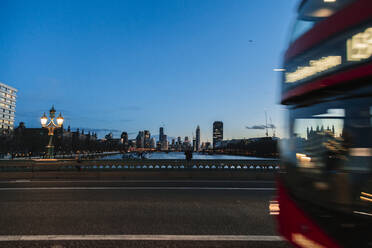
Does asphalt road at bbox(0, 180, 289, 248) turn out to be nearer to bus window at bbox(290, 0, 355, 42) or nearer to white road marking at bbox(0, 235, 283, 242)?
white road marking at bbox(0, 235, 283, 242)

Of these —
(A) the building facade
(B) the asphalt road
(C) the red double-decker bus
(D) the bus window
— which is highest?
(A) the building facade

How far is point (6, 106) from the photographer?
148000mm

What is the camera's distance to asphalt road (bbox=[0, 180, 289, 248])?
4863mm

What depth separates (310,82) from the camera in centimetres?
378

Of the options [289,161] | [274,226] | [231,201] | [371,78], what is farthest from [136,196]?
[371,78]

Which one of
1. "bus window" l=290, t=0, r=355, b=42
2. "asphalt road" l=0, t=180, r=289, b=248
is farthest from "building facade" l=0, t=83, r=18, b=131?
"bus window" l=290, t=0, r=355, b=42

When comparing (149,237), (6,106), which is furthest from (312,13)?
(6,106)

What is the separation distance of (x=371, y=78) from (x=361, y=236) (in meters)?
1.84

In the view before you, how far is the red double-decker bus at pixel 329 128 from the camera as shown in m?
3.05

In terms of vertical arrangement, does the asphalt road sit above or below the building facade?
below

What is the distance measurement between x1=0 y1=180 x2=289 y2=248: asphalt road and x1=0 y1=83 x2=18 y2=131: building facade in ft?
530

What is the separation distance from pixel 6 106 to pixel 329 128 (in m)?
179

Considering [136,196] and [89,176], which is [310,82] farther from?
[89,176]

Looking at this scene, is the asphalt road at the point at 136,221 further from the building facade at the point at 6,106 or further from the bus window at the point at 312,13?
the building facade at the point at 6,106
